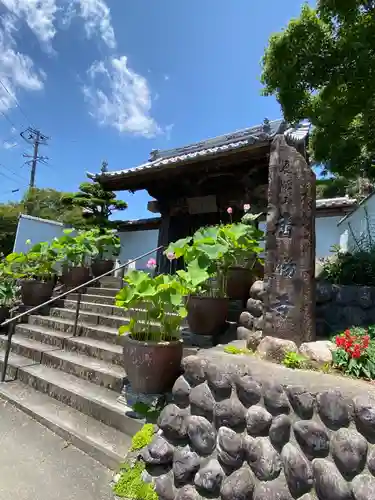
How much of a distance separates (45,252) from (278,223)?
15.7 ft

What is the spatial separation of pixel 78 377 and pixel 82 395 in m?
0.52

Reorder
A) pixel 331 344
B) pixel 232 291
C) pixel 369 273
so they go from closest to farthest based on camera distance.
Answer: pixel 331 344 < pixel 369 273 < pixel 232 291

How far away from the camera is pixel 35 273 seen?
585 centimetres

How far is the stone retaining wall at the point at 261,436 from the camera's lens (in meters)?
1.57

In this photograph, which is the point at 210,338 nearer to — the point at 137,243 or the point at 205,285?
the point at 205,285

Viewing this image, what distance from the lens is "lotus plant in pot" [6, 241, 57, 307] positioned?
564 centimetres

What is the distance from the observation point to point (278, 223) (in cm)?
281

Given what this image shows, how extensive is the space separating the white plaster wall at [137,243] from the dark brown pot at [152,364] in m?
5.59

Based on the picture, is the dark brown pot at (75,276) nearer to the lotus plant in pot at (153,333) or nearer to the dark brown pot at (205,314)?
the dark brown pot at (205,314)

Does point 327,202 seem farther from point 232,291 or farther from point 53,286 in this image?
point 53,286

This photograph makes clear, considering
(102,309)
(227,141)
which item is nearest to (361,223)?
(227,141)

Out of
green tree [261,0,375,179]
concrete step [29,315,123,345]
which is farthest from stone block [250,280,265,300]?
green tree [261,0,375,179]

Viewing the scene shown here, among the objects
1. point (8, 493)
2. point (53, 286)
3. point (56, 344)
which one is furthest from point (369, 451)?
point (53, 286)

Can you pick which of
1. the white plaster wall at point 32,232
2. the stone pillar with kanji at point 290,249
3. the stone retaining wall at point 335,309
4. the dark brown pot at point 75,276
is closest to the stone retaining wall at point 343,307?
the stone retaining wall at point 335,309
